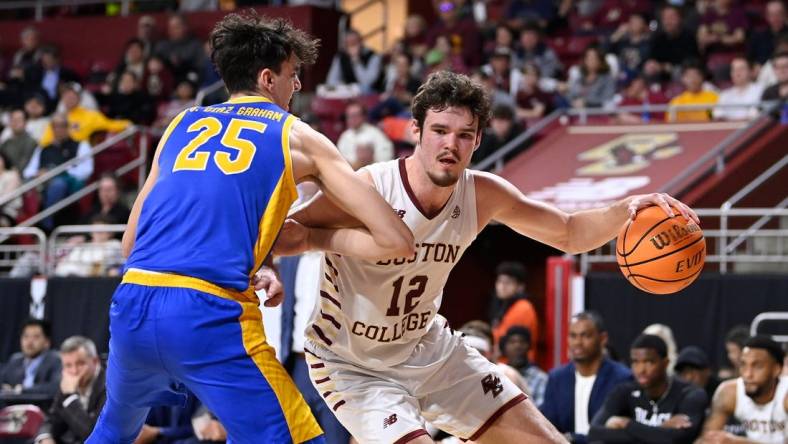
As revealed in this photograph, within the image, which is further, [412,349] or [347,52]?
[347,52]

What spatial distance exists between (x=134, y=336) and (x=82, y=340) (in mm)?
5621

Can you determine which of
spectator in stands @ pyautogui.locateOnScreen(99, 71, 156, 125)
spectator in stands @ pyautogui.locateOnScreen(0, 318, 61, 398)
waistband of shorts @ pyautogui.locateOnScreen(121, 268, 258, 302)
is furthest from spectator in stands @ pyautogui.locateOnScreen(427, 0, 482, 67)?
waistband of shorts @ pyautogui.locateOnScreen(121, 268, 258, 302)

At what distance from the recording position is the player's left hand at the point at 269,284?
15.7 feet

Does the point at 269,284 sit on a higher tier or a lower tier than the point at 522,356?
higher

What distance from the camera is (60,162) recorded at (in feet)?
51.2

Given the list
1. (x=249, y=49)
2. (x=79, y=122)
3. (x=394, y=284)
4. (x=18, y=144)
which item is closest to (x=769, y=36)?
(x=79, y=122)

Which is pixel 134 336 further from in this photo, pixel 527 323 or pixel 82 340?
pixel 527 323

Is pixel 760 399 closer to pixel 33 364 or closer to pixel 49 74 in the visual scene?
pixel 33 364

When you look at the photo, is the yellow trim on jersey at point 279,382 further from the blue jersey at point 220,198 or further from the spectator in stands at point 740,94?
the spectator in stands at point 740,94

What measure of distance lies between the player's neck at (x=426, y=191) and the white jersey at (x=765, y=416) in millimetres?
3979

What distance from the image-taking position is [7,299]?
43.1ft

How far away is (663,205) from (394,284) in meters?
1.17

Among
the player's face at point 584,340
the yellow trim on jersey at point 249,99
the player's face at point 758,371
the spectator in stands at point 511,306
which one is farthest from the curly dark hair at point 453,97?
the spectator in stands at point 511,306

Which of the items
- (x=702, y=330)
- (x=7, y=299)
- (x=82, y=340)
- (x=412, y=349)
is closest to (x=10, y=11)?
(x=7, y=299)
